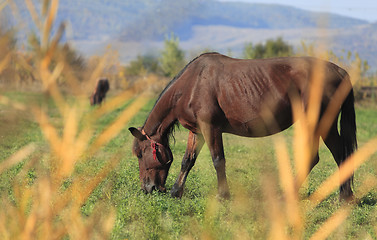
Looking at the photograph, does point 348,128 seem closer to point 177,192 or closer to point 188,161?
point 188,161

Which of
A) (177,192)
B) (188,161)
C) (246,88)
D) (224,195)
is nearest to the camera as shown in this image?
(246,88)

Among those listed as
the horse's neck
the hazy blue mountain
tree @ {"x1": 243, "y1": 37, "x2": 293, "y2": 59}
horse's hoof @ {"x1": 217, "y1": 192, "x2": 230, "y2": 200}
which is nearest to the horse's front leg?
the horse's neck

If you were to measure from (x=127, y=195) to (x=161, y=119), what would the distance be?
117 centimetres

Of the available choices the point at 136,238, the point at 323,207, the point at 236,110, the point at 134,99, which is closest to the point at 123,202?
the point at 136,238

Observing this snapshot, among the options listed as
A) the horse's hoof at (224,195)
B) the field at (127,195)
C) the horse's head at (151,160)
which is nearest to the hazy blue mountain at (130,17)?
the field at (127,195)

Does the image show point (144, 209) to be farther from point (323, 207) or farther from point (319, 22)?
point (319, 22)

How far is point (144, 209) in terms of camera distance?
17.3 feet

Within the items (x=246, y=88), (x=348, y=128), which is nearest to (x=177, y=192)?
(x=246, y=88)

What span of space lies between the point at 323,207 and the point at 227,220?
154 cm

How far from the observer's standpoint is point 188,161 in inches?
260

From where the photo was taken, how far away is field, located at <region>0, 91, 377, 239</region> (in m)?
1.04

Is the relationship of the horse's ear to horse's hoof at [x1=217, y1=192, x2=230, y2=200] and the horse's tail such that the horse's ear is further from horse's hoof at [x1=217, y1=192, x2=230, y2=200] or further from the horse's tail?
the horse's tail

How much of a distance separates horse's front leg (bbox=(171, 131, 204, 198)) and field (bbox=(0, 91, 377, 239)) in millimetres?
198

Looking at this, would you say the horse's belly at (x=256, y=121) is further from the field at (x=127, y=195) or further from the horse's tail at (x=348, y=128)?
the horse's tail at (x=348, y=128)
